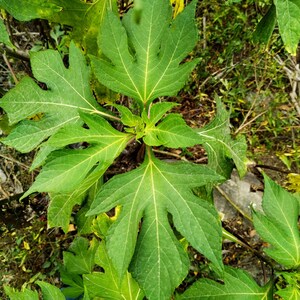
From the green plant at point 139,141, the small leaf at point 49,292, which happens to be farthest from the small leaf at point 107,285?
the green plant at point 139,141

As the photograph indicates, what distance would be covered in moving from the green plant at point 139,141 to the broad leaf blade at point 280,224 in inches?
10.0

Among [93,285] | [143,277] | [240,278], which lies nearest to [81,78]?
[143,277]

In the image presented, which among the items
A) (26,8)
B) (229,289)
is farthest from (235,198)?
(26,8)

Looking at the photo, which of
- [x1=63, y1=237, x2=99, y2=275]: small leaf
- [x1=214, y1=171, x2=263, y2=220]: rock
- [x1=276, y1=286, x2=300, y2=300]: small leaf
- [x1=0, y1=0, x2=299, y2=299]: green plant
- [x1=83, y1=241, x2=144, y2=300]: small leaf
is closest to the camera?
[x1=0, y1=0, x2=299, y2=299]: green plant

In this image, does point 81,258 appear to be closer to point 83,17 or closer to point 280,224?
point 280,224

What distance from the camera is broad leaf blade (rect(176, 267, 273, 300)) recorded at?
1.65 m

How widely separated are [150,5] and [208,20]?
157 cm

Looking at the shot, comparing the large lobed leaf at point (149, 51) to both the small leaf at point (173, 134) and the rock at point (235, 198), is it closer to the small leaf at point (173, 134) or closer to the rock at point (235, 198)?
the small leaf at point (173, 134)

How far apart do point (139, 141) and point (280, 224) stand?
0.72 m

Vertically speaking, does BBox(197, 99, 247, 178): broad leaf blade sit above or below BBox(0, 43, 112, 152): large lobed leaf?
below

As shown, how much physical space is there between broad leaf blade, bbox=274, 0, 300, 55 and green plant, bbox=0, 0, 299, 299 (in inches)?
11.0

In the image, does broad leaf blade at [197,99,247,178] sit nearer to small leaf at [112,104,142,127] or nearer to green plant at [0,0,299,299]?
green plant at [0,0,299,299]

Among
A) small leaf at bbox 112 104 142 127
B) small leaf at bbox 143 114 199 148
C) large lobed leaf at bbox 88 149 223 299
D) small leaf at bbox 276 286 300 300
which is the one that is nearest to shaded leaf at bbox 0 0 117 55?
small leaf at bbox 112 104 142 127

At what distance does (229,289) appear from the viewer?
1.65 metres
